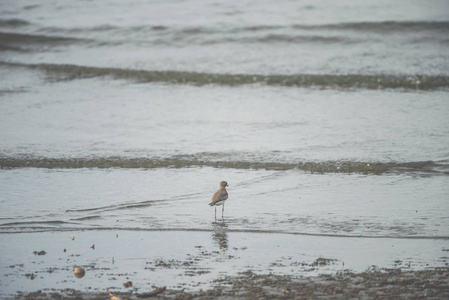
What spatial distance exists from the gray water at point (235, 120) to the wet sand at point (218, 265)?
307 mm

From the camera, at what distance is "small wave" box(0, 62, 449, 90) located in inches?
628

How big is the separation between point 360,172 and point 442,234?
273cm

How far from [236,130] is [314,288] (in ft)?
23.2

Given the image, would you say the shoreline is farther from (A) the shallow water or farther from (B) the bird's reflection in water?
(B) the bird's reflection in water

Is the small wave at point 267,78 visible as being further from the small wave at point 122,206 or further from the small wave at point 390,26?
the small wave at point 122,206

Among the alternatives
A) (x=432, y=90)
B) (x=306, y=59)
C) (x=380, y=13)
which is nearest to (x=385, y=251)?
(x=432, y=90)

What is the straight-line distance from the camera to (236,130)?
39.0 feet

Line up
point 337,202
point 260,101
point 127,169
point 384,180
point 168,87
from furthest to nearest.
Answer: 1. point 168,87
2. point 260,101
3. point 127,169
4. point 384,180
5. point 337,202

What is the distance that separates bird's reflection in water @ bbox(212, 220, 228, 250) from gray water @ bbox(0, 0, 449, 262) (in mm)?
108

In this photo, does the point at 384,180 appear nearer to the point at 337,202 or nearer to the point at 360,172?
the point at 360,172

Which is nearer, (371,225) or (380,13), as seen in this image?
(371,225)

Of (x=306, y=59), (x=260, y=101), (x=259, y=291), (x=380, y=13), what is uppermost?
(x=380, y=13)

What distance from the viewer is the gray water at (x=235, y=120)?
7.48 meters

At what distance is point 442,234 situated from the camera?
651 centimetres
